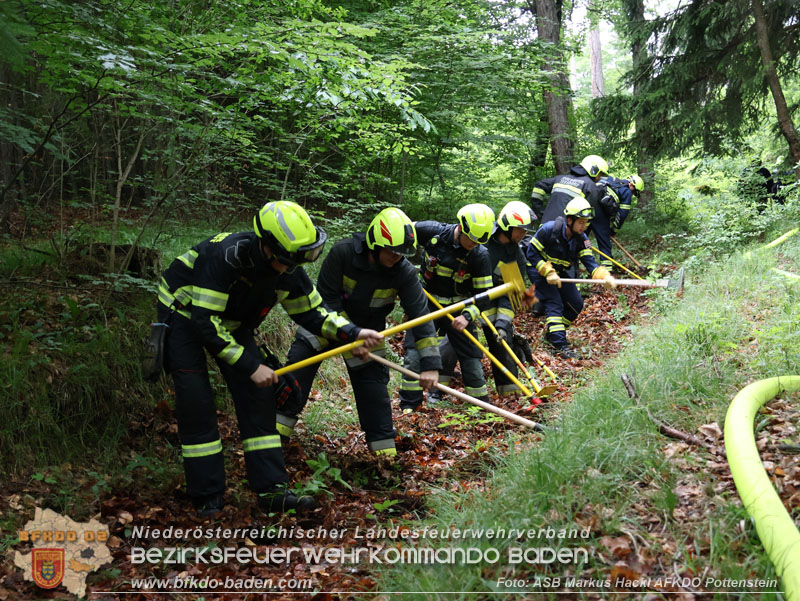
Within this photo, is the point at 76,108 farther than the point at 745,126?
No

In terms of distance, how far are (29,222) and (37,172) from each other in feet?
5.76

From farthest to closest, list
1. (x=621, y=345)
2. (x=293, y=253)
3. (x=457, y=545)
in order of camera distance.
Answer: (x=621, y=345)
(x=293, y=253)
(x=457, y=545)

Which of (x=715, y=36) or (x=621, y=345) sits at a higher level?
(x=715, y=36)

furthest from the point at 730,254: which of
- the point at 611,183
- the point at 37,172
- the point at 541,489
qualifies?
the point at 37,172

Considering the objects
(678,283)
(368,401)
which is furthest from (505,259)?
(368,401)

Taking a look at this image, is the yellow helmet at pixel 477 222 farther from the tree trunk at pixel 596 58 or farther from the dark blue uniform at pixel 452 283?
the tree trunk at pixel 596 58

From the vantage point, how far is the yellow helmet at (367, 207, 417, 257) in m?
4.55

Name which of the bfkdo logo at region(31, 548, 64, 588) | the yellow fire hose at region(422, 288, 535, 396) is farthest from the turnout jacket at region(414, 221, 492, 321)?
the bfkdo logo at region(31, 548, 64, 588)

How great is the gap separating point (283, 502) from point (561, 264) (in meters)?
5.77

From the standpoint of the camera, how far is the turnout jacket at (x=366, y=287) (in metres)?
Result: 4.91

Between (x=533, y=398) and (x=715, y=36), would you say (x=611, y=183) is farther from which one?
(x=533, y=398)

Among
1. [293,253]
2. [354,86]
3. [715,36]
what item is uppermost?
[715,36]

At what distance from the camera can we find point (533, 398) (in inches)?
230

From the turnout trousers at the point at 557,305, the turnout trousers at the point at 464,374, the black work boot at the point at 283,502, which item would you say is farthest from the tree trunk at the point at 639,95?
the black work boot at the point at 283,502
